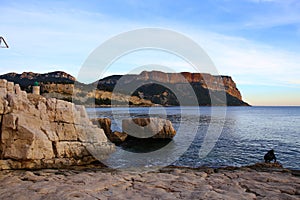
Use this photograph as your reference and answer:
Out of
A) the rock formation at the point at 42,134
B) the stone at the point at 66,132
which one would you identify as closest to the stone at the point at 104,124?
the rock formation at the point at 42,134

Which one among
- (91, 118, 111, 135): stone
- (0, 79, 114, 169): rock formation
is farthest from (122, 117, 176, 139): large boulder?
(0, 79, 114, 169): rock formation

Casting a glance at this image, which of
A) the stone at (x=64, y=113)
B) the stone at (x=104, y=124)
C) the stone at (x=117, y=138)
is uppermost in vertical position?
the stone at (x=64, y=113)

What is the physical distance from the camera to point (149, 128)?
3225cm

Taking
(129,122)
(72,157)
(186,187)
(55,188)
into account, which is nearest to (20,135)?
(72,157)

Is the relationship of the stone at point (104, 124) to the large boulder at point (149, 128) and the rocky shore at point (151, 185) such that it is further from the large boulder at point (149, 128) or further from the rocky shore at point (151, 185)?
the rocky shore at point (151, 185)

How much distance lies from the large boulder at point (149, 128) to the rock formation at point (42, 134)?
11.0 meters

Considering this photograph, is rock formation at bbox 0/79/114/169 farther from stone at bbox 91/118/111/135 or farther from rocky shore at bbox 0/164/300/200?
stone at bbox 91/118/111/135

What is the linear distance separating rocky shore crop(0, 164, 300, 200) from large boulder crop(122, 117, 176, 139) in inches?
722

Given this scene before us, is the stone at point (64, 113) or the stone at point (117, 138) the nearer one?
the stone at point (64, 113)

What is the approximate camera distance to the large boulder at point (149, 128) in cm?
3225

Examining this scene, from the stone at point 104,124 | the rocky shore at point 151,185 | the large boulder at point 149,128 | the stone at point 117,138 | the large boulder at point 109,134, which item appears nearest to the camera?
the rocky shore at point 151,185

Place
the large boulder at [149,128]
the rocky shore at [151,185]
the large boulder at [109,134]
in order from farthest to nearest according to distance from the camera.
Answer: the large boulder at [149,128], the large boulder at [109,134], the rocky shore at [151,185]

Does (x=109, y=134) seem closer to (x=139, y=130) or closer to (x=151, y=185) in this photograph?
(x=139, y=130)

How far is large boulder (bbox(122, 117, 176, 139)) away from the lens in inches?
1270
